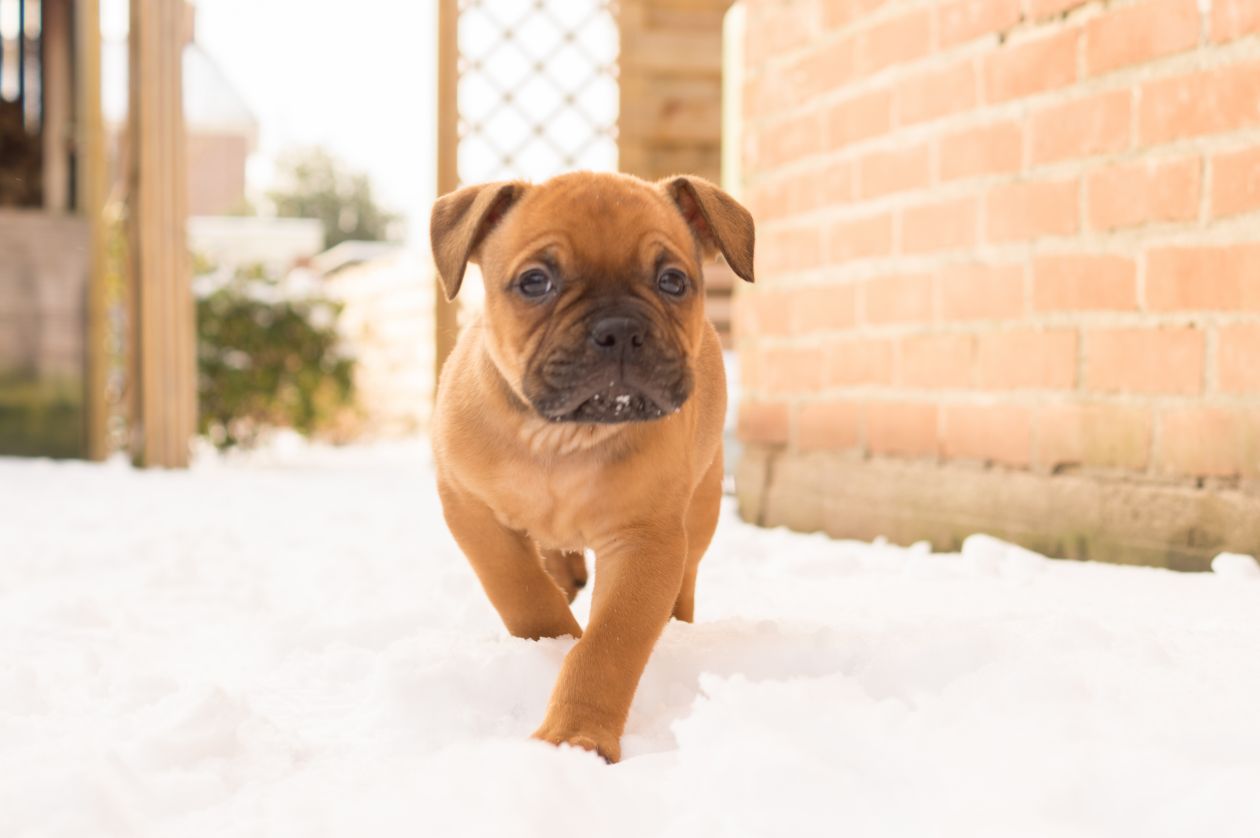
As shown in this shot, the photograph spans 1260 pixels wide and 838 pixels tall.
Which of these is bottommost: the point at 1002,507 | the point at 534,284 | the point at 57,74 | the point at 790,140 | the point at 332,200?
the point at 1002,507

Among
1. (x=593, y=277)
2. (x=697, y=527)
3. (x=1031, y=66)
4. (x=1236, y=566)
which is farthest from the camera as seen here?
(x=1031, y=66)

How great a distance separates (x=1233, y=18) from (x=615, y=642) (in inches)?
81.1

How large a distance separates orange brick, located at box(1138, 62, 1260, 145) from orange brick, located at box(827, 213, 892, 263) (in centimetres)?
91

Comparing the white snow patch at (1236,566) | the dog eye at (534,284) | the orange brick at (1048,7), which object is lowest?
the white snow patch at (1236,566)

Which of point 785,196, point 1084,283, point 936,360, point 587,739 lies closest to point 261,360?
point 785,196

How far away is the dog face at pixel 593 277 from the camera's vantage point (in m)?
1.88

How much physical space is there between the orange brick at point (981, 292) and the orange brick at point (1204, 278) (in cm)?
42

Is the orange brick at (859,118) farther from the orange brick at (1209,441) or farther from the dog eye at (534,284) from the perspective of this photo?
the dog eye at (534,284)

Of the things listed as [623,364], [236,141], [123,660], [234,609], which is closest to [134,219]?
[234,609]

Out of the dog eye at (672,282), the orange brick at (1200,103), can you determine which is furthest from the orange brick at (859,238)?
the dog eye at (672,282)

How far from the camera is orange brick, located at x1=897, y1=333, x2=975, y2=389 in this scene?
133 inches

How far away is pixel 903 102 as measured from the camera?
11.6 ft

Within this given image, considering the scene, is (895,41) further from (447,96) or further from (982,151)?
(447,96)

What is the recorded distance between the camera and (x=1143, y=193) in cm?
285
